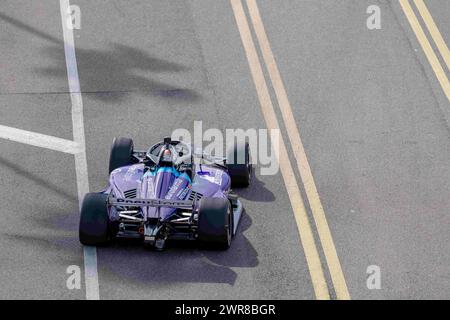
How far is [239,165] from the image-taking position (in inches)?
784

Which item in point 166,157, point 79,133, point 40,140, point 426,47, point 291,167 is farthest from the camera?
point 426,47

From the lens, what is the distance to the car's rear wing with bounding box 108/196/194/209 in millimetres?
18062

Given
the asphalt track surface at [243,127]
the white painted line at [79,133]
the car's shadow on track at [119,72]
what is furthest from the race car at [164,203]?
the car's shadow on track at [119,72]

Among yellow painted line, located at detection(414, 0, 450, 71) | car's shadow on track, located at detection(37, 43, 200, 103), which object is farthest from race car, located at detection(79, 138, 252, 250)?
yellow painted line, located at detection(414, 0, 450, 71)

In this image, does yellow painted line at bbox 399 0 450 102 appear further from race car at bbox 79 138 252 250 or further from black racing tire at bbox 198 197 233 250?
black racing tire at bbox 198 197 233 250

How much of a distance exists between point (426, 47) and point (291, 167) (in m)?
5.14

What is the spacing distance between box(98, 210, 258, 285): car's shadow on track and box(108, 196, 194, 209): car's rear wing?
569 millimetres

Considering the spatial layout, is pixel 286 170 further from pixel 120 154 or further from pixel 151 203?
pixel 151 203

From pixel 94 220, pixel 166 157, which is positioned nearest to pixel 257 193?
pixel 166 157

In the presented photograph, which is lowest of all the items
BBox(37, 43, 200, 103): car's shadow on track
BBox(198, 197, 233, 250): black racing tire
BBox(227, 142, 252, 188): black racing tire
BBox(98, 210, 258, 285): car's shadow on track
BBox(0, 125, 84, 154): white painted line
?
BBox(98, 210, 258, 285): car's shadow on track
